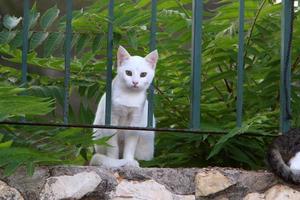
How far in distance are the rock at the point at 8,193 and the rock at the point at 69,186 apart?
89mm

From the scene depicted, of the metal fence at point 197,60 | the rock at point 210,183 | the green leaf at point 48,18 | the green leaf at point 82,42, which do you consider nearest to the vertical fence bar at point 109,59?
the metal fence at point 197,60

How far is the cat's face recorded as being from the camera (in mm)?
2877

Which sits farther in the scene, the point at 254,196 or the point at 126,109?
the point at 126,109

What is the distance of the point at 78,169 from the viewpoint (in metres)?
2.58

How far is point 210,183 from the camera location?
2.68 m

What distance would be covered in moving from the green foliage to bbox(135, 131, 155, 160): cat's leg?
0.04m

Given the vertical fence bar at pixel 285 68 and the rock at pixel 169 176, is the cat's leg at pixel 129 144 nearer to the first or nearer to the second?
the rock at pixel 169 176

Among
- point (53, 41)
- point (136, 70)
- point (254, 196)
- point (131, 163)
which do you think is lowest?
point (254, 196)

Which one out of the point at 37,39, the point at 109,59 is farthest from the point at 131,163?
the point at 37,39

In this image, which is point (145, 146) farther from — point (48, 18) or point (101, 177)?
point (48, 18)

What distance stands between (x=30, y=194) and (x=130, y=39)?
807 millimetres

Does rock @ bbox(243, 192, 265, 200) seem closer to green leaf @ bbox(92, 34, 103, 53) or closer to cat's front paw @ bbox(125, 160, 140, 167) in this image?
cat's front paw @ bbox(125, 160, 140, 167)

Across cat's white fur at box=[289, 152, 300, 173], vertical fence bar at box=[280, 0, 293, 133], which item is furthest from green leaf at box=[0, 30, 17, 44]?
cat's white fur at box=[289, 152, 300, 173]

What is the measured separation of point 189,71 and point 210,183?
32.3 inches
